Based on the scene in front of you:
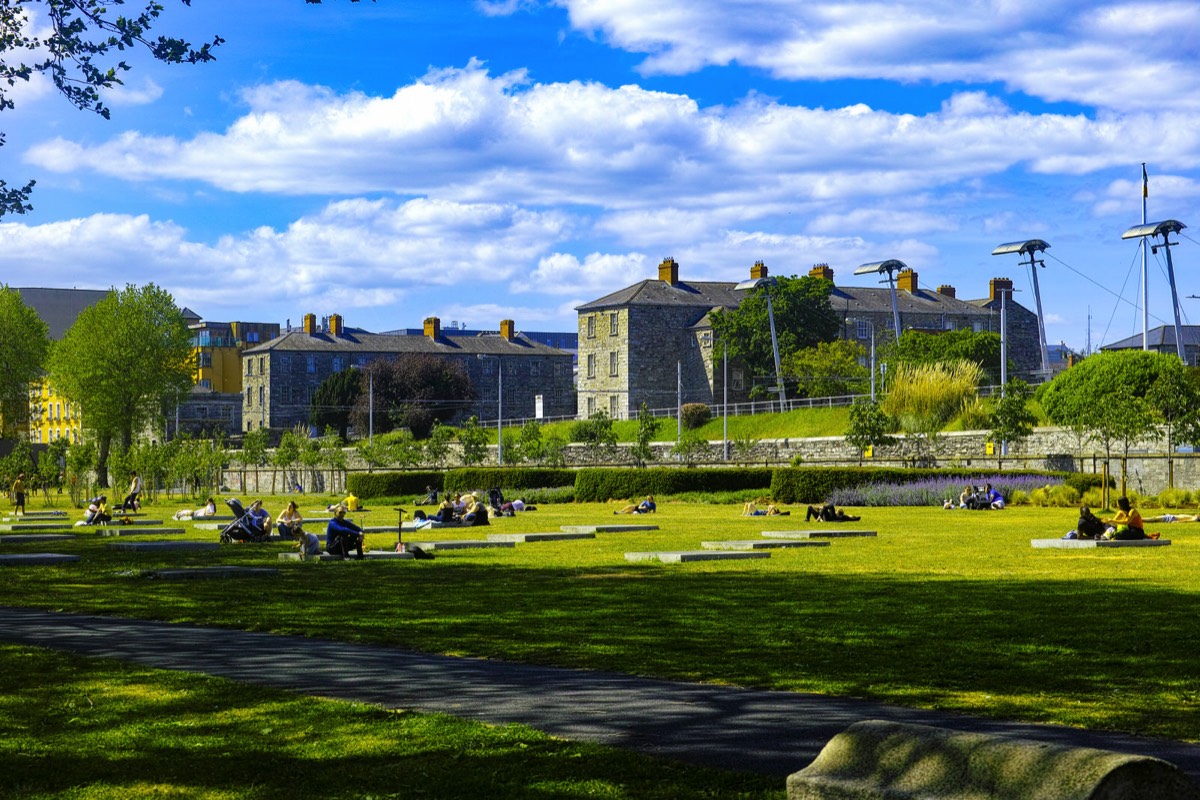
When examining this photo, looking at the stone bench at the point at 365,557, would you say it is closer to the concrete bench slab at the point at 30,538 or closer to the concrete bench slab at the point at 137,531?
the concrete bench slab at the point at 30,538

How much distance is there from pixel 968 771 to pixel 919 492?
141 ft

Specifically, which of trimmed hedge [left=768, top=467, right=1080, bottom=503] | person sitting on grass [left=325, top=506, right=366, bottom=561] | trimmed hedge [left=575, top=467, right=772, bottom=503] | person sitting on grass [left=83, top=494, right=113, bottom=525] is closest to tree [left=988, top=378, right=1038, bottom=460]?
trimmed hedge [left=768, top=467, right=1080, bottom=503]

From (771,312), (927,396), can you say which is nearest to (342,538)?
(927,396)

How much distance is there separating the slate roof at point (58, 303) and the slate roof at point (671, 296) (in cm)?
5930

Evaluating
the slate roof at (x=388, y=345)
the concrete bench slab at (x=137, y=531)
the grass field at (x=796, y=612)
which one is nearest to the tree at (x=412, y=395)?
the slate roof at (x=388, y=345)

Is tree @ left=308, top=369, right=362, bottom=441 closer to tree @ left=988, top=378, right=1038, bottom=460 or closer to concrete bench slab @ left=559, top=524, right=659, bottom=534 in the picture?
tree @ left=988, top=378, right=1038, bottom=460

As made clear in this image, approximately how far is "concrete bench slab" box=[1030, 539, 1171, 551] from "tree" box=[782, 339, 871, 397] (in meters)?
62.7

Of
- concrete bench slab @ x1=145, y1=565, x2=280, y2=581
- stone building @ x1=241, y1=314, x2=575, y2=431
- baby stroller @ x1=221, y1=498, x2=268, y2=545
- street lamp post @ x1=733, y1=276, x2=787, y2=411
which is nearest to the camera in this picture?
concrete bench slab @ x1=145, y1=565, x2=280, y2=581

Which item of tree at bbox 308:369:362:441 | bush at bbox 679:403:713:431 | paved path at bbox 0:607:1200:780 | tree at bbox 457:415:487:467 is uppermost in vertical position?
tree at bbox 308:369:362:441

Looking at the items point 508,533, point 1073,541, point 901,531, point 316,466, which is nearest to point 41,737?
point 1073,541

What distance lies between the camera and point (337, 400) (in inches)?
4658

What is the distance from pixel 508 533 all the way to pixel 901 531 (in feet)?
29.3

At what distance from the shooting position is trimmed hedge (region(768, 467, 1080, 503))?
48.2 meters

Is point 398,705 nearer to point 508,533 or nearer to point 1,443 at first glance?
point 508,533
